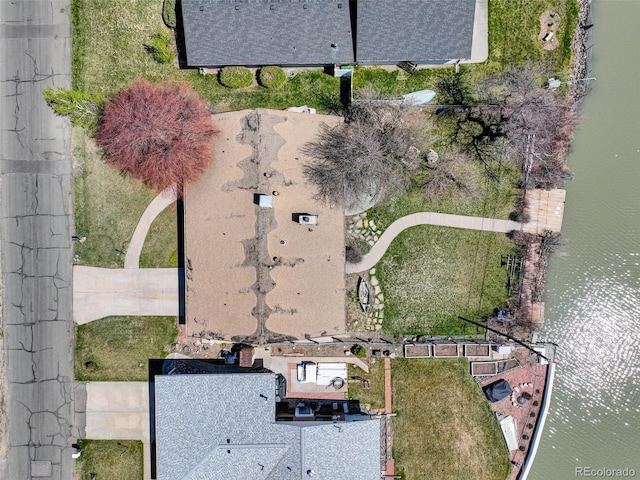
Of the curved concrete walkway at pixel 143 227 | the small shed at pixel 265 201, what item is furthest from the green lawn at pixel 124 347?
the small shed at pixel 265 201

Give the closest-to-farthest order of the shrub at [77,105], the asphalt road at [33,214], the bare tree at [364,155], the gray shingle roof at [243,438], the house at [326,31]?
1. the gray shingle roof at [243,438]
2. the house at [326,31]
3. the bare tree at [364,155]
4. the shrub at [77,105]
5. the asphalt road at [33,214]

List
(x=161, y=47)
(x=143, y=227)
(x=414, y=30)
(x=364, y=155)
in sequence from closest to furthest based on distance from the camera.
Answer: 1. (x=414, y=30)
2. (x=364, y=155)
3. (x=161, y=47)
4. (x=143, y=227)

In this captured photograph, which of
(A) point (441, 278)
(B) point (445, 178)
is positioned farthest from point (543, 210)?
(A) point (441, 278)

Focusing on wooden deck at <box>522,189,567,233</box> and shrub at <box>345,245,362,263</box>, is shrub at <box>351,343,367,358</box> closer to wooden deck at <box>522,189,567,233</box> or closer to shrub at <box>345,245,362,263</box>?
shrub at <box>345,245,362,263</box>

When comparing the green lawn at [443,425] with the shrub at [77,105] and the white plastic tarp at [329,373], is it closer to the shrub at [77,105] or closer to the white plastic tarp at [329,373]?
the white plastic tarp at [329,373]

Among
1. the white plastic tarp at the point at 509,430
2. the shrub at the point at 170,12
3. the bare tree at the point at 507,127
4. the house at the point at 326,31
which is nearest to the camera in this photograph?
the house at the point at 326,31

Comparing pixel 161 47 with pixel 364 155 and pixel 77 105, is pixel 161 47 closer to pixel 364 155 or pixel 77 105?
pixel 77 105

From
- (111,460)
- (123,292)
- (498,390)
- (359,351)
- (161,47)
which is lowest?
(111,460)
